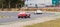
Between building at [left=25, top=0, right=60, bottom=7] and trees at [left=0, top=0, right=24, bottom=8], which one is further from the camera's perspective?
building at [left=25, top=0, right=60, bottom=7]

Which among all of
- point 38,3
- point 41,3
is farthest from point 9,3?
point 41,3

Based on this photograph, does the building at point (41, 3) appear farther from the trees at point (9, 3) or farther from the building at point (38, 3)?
the trees at point (9, 3)

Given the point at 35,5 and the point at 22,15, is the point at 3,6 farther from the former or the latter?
the point at 22,15

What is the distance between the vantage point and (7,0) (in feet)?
360

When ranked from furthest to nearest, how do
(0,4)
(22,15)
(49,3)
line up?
(49,3) < (0,4) < (22,15)

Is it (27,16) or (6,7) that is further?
(6,7)

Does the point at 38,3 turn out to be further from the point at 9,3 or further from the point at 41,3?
the point at 9,3

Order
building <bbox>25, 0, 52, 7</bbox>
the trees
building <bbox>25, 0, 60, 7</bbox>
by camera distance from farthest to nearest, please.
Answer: building <bbox>25, 0, 52, 7</bbox> < building <bbox>25, 0, 60, 7</bbox> < the trees

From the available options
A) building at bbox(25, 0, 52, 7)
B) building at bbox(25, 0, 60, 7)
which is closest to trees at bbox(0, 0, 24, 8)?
building at bbox(25, 0, 52, 7)

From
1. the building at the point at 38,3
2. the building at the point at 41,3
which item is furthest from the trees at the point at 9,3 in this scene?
the building at the point at 41,3

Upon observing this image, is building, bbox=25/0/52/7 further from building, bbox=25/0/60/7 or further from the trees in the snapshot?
the trees

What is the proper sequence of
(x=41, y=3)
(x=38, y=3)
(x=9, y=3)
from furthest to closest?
(x=41, y=3) < (x=38, y=3) < (x=9, y=3)

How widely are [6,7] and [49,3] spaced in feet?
68.2

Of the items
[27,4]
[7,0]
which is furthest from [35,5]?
[7,0]
